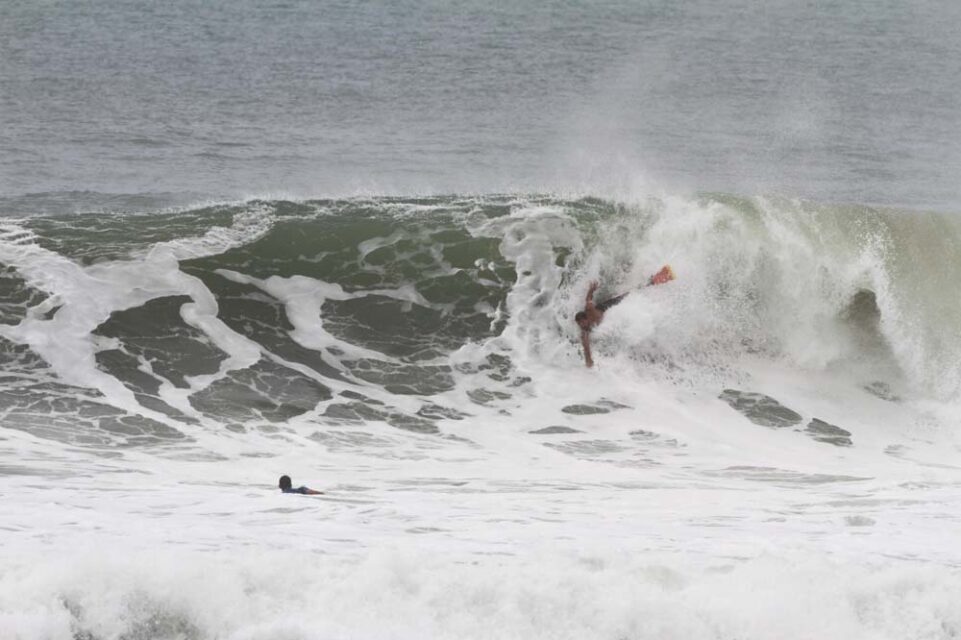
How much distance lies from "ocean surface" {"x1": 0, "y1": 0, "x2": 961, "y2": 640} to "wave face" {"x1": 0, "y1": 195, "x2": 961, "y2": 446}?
2.3 inches

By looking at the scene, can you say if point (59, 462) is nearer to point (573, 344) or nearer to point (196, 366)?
point (196, 366)

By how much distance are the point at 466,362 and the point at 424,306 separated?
1512 millimetres

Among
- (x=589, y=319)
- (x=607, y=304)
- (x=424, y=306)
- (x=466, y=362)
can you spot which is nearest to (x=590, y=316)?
(x=589, y=319)

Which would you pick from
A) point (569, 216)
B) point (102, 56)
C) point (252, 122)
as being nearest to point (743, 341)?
point (569, 216)

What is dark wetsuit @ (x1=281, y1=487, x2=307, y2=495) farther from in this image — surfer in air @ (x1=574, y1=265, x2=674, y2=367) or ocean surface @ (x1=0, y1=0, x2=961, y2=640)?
surfer in air @ (x1=574, y1=265, x2=674, y2=367)

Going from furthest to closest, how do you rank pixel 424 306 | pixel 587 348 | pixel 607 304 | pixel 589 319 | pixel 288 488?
pixel 424 306, pixel 607 304, pixel 589 319, pixel 587 348, pixel 288 488

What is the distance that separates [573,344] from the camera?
17.8 meters

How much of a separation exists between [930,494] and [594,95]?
80.4ft

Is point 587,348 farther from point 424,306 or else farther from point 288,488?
point 288,488

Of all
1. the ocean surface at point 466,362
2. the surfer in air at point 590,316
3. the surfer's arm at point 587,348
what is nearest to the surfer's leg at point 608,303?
the surfer in air at point 590,316

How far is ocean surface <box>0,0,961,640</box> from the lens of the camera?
980 centimetres

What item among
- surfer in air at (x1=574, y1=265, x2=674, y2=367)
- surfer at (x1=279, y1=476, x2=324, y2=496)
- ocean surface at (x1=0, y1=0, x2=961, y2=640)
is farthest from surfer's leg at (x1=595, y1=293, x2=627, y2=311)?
surfer at (x1=279, y1=476, x2=324, y2=496)

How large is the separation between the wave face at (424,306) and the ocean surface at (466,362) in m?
0.06

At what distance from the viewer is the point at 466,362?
17.6m
